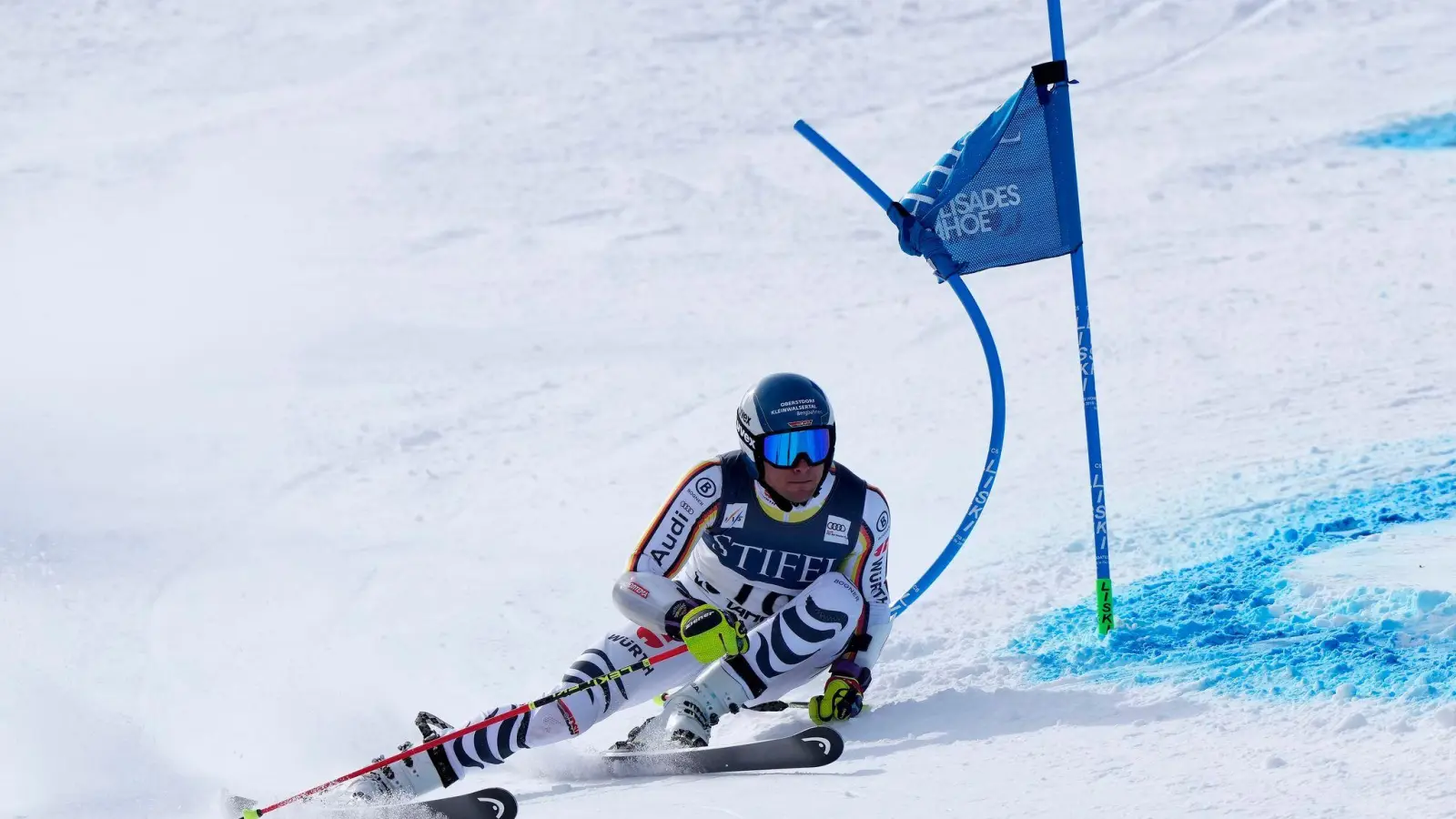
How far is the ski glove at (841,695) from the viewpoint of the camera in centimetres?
539

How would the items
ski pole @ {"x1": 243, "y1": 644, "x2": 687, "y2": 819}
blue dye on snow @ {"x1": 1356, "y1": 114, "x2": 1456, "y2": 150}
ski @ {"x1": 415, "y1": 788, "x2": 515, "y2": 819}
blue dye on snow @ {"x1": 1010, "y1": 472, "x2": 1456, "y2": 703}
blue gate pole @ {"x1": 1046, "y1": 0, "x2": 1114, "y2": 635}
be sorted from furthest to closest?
blue dye on snow @ {"x1": 1356, "y1": 114, "x2": 1456, "y2": 150}
blue gate pole @ {"x1": 1046, "y1": 0, "x2": 1114, "y2": 635}
blue dye on snow @ {"x1": 1010, "y1": 472, "x2": 1456, "y2": 703}
ski pole @ {"x1": 243, "y1": 644, "x2": 687, "y2": 819}
ski @ {"x1": 415, "y1": 788, "x2": 515, "y2": 819}

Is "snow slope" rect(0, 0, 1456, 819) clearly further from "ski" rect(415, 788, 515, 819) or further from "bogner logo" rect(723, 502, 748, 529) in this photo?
"bogner logo" rect(723, 502, 748, 529)

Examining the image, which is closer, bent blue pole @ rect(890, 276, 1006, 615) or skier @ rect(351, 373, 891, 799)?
skier @ rect(351, 373, 891, 799)

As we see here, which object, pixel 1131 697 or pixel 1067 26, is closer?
pixel 1131 697

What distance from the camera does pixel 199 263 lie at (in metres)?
14.0

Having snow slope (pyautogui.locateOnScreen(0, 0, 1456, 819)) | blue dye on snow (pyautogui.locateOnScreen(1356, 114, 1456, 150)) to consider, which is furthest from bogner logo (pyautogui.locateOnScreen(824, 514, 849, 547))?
blue dye on snow (pyautogui.locateOnScreen(1356, 114, 1456, 150))

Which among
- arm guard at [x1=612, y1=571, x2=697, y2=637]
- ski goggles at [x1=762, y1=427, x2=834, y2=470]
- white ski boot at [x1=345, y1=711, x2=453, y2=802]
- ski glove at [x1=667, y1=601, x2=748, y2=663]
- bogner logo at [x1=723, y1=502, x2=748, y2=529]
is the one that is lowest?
white ski boot at [x1=345, y1=711, x2=453, y2=802]

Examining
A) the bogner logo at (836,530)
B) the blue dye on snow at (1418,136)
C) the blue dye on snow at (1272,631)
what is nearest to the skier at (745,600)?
the bogner logo at (836,530)

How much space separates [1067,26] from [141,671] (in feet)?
48.4

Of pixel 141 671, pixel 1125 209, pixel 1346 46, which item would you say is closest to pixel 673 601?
pixel 141 671

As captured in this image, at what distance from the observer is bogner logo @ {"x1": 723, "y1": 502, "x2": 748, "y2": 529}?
562 cm

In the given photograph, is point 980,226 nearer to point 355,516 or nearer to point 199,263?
point 355,516

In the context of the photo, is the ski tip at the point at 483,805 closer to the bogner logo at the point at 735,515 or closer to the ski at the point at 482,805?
the ski at the point at 482,805

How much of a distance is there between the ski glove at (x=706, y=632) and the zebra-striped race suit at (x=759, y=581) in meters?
0.07
